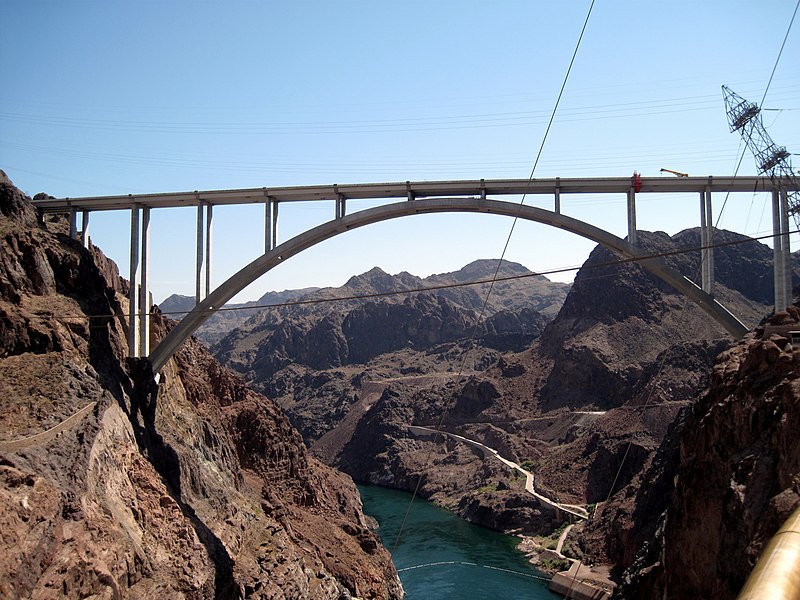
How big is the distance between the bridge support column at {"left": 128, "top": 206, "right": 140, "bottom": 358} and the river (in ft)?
54.2

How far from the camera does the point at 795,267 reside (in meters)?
80.2

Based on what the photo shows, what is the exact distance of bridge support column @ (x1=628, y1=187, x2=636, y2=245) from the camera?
82.4 feet

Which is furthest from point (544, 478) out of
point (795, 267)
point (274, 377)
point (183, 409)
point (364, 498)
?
point (274, 377)

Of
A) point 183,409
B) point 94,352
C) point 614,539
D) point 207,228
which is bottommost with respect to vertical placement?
point 614,539

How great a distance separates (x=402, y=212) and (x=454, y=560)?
23460mm

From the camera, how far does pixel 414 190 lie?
91.0ft

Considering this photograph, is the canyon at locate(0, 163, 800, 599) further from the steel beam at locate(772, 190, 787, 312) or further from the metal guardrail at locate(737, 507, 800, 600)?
the metal guardrail at locate(737, 507, 800, 600)

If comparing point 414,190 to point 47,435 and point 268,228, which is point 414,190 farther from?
point 47,435

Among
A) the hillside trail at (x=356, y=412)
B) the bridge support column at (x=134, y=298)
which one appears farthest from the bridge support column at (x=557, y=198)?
the hillside trail at (x=356, y=412)

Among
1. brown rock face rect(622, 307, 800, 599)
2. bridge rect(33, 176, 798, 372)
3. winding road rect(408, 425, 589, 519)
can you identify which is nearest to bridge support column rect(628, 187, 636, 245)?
bridge rect(33, 176, 798, 372)

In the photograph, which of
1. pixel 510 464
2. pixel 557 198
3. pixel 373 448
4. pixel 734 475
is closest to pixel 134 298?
pixel 557 198

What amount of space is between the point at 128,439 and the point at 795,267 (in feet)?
245

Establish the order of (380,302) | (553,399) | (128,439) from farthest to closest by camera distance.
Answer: (380,302)
(553,399)
(128,439)

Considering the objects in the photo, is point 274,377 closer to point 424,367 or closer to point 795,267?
point 424,367
